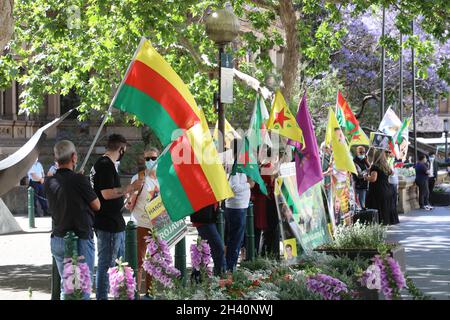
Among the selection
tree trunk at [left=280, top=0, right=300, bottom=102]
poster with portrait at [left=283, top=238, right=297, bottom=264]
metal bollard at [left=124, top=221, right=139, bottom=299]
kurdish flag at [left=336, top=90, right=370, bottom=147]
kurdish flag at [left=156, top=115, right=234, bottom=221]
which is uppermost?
tree trunk at [left=280, top=0, right=300, bottom=102]

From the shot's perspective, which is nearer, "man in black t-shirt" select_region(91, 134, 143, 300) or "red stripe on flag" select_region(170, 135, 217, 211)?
"red stripe on flag" select_region(170, 135, 217, 211)

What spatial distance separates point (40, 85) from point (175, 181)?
1481 centimetres

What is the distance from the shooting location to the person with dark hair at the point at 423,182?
30.6 m

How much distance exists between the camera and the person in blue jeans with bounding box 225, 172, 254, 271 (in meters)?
12.7

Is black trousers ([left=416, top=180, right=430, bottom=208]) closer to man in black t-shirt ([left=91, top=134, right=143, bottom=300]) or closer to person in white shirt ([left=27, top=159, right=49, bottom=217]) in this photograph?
person in white shirt ([left=27, top=159, right=49, bottom=217])

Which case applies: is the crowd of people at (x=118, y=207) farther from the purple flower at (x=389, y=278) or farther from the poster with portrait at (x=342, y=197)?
the purple flower at (x=389, y=278)

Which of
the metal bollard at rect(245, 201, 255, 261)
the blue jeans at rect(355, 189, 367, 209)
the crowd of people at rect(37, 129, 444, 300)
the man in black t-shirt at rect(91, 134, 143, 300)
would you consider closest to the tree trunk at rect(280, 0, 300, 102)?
the crowd of people at rect(37, 129, 444, 300)

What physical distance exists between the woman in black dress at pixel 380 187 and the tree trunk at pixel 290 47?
115 inches

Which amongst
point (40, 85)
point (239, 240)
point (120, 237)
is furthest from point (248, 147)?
point (40, 85)

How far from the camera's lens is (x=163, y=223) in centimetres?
1106

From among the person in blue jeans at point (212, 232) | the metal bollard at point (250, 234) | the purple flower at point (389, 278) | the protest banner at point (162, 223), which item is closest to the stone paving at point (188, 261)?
the protest banner at point (162, 223)

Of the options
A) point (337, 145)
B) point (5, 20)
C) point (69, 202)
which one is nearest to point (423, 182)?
point (337, 145)

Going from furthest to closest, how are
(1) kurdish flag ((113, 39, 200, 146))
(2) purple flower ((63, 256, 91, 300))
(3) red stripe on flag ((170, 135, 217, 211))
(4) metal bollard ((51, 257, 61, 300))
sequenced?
(4) metal bollard ((51, 257, 61, 300)) → (3) red stripe on flag ((170, 135, 217, 211)) → (1) kurdish flag ((113, 39, 200, 146)) → (2) purple flower ((63, 256, 91, 300))

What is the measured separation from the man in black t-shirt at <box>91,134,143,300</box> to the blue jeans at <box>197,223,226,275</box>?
1352 mm
